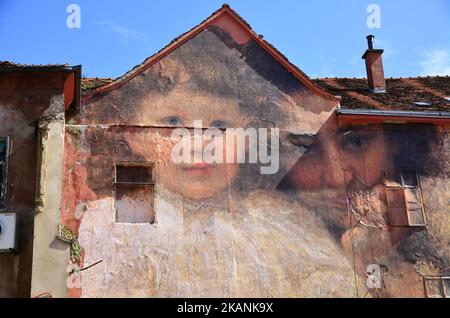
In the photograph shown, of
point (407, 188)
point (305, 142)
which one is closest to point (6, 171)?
point (305, 142)

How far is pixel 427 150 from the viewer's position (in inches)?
575

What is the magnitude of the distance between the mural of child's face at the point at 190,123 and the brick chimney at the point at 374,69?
14.6 ft

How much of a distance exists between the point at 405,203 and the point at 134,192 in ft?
19.5

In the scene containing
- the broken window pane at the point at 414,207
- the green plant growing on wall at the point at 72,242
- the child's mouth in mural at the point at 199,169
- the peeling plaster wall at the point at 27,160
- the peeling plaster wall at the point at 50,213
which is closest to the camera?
the peeling plaster wall at the point at 50,213

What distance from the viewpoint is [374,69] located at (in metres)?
16.8

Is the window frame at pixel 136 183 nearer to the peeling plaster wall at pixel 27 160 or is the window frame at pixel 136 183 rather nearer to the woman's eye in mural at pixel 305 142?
the peeling plaster wall at pixel 27 160

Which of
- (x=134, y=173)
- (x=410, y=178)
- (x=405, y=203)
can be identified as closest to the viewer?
(x=134, y=173)

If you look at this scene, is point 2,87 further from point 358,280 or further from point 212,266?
point 358,280

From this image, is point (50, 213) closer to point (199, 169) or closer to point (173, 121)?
point (199, 169)

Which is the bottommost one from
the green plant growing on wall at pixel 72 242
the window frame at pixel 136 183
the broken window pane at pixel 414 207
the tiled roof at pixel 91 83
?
the green plant growing on wall at pixel 72 242

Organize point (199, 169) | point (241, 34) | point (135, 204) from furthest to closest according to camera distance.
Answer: point (241, 34), point (199, 169), point (135, 204)

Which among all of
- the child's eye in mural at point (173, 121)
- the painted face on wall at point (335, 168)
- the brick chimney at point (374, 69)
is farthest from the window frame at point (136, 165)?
the brick chimney at point (374, 69)

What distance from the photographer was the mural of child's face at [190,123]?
43.4ft

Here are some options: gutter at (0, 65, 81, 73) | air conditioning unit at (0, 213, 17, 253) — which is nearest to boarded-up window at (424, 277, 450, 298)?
air conditioning unit at (0, 213, 17, 253)
